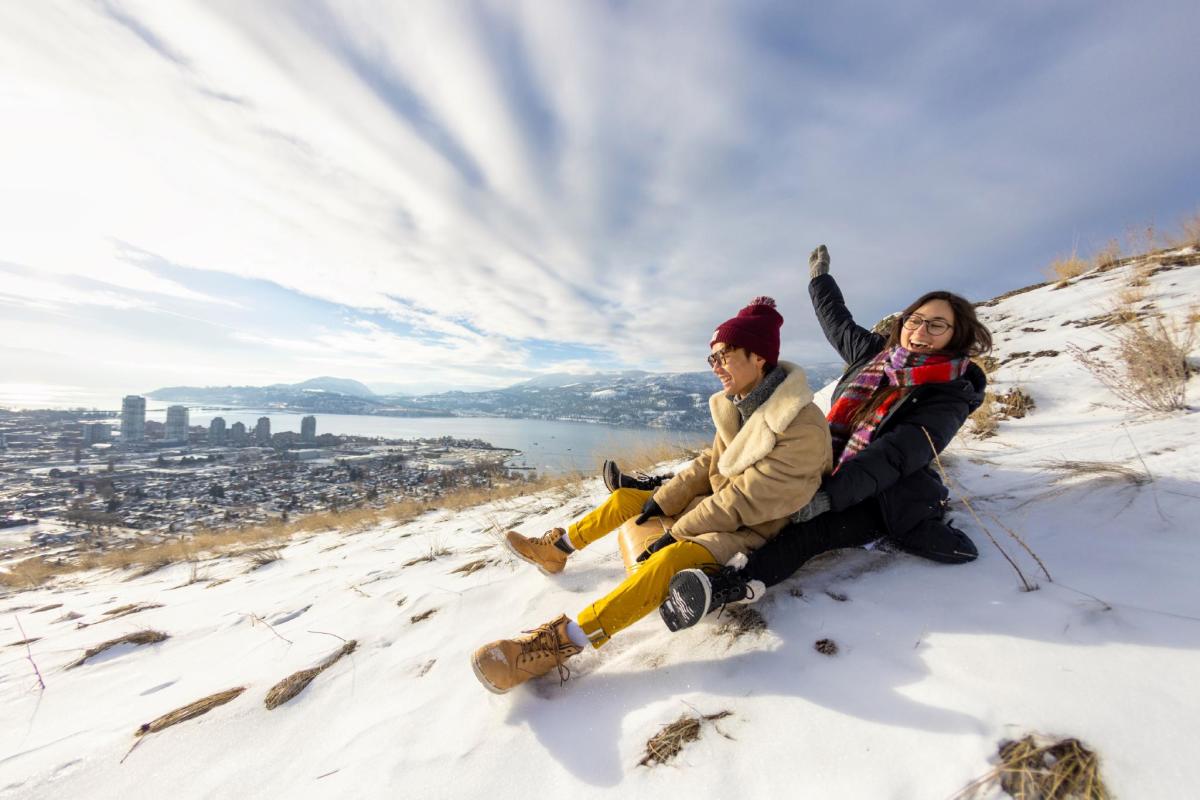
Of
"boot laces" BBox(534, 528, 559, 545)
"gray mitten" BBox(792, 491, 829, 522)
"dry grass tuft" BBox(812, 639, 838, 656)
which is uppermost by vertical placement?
"gray mitten" BBox(792, 491, 829, 522)

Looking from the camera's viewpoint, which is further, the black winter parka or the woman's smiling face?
the woman's smiling face

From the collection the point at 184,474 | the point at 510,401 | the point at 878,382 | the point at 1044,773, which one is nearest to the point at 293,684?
the point at 1044,773

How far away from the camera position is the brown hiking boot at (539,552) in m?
2.90

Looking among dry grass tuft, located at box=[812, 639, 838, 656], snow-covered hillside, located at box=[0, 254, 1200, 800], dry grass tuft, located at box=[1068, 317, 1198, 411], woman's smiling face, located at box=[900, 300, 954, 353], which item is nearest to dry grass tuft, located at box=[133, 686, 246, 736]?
snow-covered hillside, located at box=[0, 254, 1200, 800]

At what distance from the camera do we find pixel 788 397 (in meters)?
2.14

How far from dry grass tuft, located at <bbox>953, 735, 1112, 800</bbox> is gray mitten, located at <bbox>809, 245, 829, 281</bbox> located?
3.38m

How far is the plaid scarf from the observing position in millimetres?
2229

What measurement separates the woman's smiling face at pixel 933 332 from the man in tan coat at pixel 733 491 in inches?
29.6

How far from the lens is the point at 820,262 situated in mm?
3625

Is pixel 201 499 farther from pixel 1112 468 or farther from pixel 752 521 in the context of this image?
pixel 1112 468

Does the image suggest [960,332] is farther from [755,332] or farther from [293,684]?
[293,684]

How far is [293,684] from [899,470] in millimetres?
3543

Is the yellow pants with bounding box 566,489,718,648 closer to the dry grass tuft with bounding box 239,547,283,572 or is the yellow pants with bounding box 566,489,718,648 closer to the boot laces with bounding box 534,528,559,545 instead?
the boot laces with bounding box 534,528,559,545

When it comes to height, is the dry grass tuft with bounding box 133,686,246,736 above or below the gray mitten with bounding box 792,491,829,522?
below
